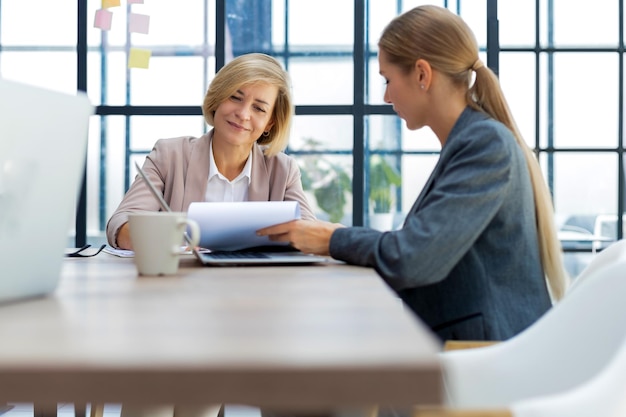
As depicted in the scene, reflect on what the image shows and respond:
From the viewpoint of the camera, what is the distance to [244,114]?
8.05 feet

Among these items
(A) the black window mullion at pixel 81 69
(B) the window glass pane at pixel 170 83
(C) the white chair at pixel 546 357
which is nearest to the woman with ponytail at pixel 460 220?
(C) the white chair at pixel 546 357

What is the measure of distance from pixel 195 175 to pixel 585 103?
2209mm

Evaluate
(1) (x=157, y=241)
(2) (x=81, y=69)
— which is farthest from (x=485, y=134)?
(2) (x=81, y=69)

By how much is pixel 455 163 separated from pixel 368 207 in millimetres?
2246

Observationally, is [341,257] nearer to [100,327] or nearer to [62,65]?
[100,327]

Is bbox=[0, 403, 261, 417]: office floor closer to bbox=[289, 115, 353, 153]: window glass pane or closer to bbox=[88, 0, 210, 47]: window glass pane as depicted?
bbox=[289, 115, 353, 153]: window glass pane

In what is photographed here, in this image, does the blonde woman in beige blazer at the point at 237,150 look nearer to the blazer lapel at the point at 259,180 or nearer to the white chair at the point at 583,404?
the blazer lapel at the point at 259,180

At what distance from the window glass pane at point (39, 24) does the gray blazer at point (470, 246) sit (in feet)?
9.00

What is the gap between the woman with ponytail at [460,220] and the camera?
145 centimetres

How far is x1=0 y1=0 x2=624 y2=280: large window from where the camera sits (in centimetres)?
378

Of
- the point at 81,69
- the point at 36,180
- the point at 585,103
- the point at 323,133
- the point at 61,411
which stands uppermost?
the point at 81,69

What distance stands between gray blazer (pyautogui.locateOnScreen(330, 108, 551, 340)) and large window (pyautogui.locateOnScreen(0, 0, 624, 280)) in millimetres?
2112

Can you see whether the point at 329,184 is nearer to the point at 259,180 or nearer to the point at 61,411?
the point at 259,180

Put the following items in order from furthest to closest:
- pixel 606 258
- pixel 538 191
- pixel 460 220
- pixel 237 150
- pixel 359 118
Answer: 1. pixel 359 118
2. pixel 237 150
3. pixel 538 191
4. pixel 606 258
5. pixel 460 220
